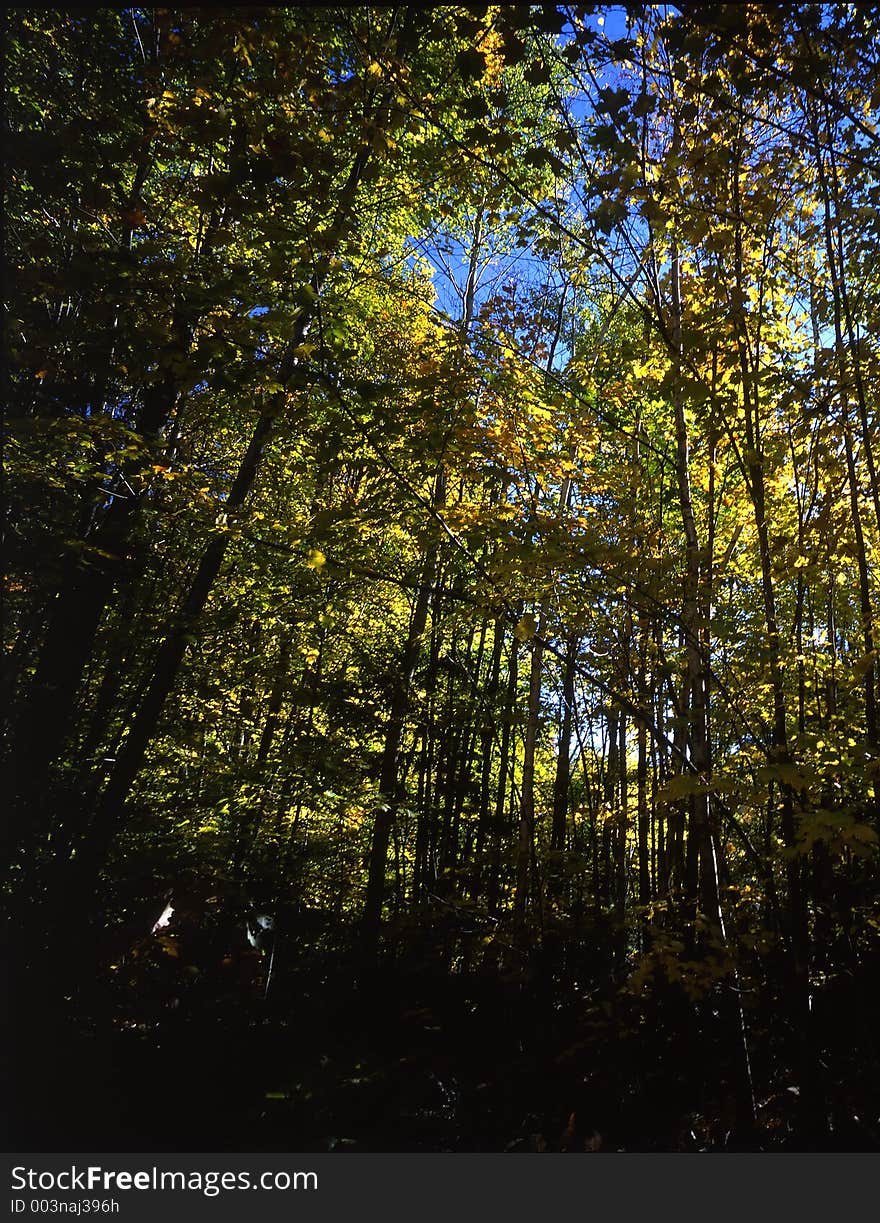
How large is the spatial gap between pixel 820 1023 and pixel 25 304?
719cm

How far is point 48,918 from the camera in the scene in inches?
159

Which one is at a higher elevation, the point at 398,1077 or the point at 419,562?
the point at 419,562

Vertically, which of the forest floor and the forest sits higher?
the forest

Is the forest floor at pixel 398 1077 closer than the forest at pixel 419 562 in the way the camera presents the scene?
No

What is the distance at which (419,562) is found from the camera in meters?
4.75

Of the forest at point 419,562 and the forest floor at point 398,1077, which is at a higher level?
the forest at point 419,562

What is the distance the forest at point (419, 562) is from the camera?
264 centimetres

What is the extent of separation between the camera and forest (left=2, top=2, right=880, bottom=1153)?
2.64 metres

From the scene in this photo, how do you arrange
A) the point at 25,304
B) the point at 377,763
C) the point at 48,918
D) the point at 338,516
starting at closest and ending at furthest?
the point at 338,516
the point at 25,304
the point at 48,918
the point at 377,763

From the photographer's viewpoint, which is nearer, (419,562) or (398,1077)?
(398,1077)

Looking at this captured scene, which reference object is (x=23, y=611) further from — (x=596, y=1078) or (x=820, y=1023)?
(x=820, y=1023)

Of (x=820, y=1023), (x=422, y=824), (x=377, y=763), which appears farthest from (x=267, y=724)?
(x=820, y=1023)

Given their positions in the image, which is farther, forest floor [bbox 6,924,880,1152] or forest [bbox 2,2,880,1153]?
forest floor [bbox 6,924,880,1152]

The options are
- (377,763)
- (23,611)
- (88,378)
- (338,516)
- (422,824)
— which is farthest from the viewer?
(422,824)
